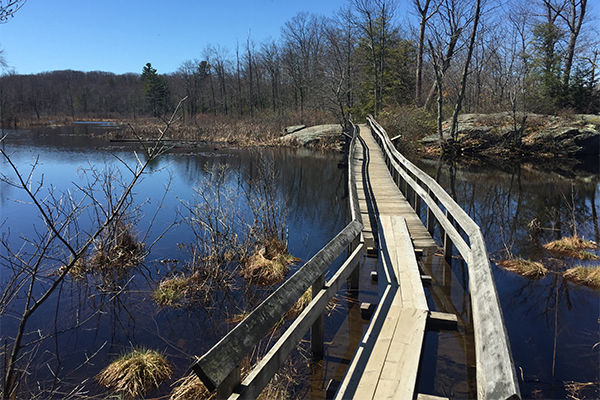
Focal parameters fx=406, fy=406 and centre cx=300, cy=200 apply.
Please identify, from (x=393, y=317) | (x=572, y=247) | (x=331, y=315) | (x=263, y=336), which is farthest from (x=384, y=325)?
(x=572, y=247)

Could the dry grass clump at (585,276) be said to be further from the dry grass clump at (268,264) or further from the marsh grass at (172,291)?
the marsh grass at (172,291)

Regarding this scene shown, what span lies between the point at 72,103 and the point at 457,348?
344ft

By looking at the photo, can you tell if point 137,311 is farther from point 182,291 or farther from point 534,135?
point 534,135

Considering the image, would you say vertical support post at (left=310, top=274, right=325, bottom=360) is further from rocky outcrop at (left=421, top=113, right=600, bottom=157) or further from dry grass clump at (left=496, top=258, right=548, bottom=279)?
rocky outcrop at (left=421, top=113, right=600, bottom=157)

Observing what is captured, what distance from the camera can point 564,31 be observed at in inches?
1108

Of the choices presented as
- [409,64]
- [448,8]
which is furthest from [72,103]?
[448,8]

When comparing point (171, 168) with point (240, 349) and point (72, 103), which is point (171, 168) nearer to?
point (240, 349)

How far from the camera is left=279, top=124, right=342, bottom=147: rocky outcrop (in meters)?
30.7

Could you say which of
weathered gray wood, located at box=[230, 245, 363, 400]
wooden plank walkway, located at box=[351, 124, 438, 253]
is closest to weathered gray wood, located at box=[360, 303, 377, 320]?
weathered gray wood, located at box=[230, 245, 363, 400]

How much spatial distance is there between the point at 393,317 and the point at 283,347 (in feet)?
5.78

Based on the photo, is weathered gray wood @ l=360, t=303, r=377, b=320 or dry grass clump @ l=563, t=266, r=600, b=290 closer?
weathered gray wood @ l=360, t=303, r=377, b=320

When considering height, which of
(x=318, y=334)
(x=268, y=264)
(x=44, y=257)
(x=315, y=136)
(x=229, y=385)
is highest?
(x=315, y=136)

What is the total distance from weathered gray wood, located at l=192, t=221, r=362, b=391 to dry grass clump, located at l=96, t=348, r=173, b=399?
93.7 inches

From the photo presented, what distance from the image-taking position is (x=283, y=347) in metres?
2.99
